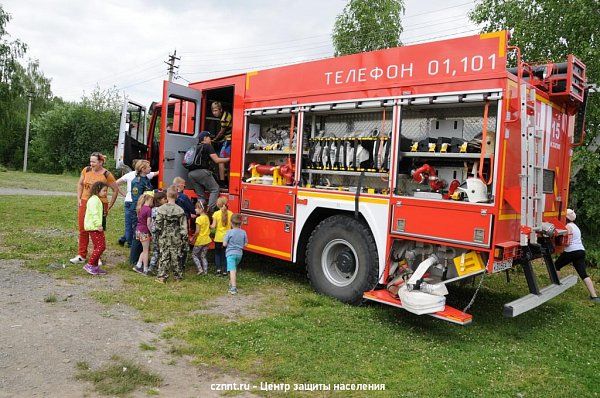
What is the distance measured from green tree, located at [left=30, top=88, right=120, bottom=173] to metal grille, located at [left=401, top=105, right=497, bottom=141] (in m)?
39.8

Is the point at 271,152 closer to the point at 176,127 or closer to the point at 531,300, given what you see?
the point at 176,127

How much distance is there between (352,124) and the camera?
23.0 ft

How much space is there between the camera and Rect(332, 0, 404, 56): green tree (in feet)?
57.7

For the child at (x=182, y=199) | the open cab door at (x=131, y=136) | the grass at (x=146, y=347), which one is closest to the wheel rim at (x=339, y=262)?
the child at (x=182, y=199)

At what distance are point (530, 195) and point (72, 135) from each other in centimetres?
4409

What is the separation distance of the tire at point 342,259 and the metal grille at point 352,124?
4.07ft

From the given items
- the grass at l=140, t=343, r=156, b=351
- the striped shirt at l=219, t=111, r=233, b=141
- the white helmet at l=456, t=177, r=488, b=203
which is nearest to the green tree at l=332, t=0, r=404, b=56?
the striped shirt at l=219, t=111, r=233, b=141

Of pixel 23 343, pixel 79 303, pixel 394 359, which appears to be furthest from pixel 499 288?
pixel 23 343

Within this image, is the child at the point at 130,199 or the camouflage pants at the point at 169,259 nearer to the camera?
the camouflage pants at the point at 169,259

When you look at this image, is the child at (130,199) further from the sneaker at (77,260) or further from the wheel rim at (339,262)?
the wheel rim at (339,262)

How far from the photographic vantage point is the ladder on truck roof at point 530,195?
5238mm

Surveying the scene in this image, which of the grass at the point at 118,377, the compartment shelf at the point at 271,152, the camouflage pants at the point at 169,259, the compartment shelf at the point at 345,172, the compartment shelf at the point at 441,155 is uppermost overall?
the compartment shelf at the point at 271,152

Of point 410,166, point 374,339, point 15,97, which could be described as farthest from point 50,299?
point 15,97

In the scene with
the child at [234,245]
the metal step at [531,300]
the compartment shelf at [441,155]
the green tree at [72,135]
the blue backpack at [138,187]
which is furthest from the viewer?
the green tree at [72,135]
